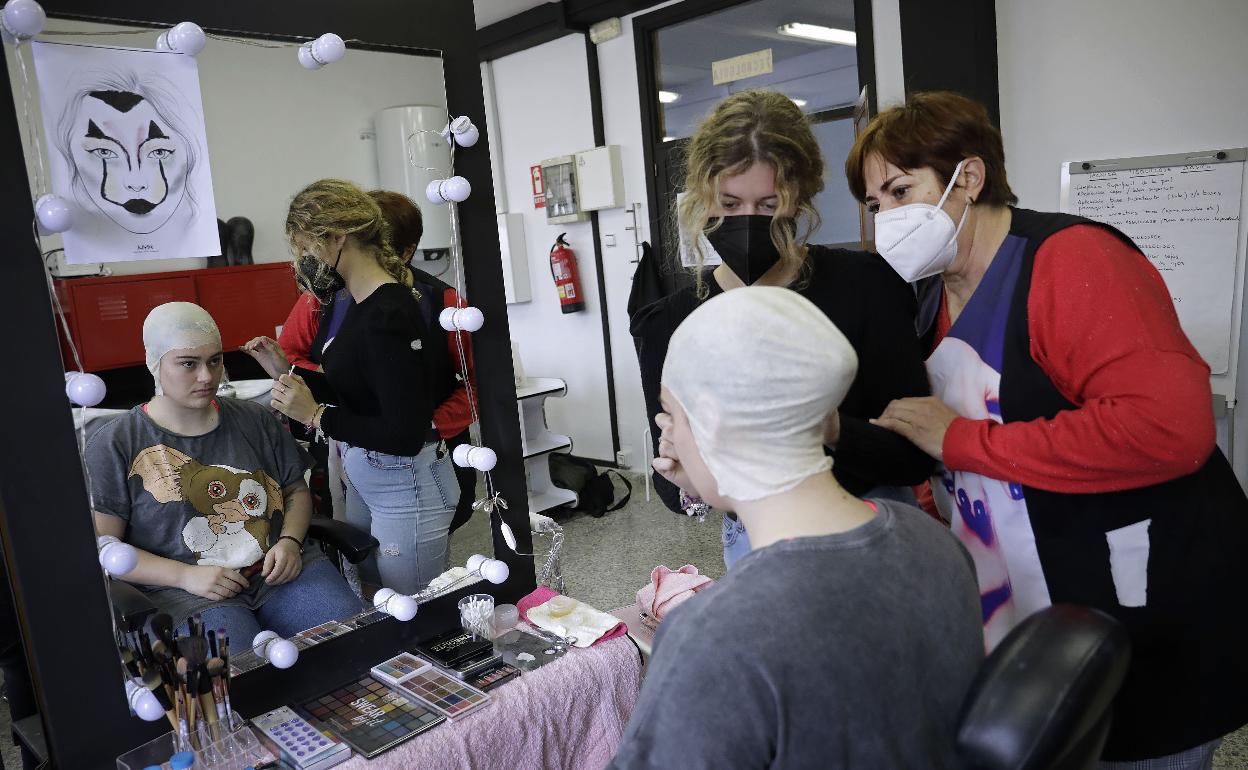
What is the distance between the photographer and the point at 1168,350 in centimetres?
107

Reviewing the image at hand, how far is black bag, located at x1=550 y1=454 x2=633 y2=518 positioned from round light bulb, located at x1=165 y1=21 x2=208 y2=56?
3.53 meters

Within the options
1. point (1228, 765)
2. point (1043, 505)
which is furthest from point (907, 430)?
point (1228, 765)

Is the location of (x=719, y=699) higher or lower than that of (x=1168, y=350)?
lower

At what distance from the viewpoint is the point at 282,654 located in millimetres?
1333

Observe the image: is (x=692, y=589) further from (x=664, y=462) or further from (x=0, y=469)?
(x=0, y=469)

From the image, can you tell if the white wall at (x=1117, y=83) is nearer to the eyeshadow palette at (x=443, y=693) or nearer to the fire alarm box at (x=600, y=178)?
the fire alarm box at (x=600, y=178)

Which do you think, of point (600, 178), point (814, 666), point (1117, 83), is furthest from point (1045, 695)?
point (600, 178)

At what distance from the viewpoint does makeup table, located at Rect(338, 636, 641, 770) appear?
1.23 metres

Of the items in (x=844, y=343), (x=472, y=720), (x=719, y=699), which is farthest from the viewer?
(x=472, y=720)

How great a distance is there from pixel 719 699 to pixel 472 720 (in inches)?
25.7

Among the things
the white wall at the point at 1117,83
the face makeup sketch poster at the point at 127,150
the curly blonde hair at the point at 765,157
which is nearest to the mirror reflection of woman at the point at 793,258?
the curly blonde hair at the point at 765,157

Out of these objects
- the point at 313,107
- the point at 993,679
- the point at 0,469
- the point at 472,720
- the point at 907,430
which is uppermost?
the point at 313,107

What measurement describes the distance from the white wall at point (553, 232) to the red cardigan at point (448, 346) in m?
3.79

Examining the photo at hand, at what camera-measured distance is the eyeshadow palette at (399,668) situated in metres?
1.40
